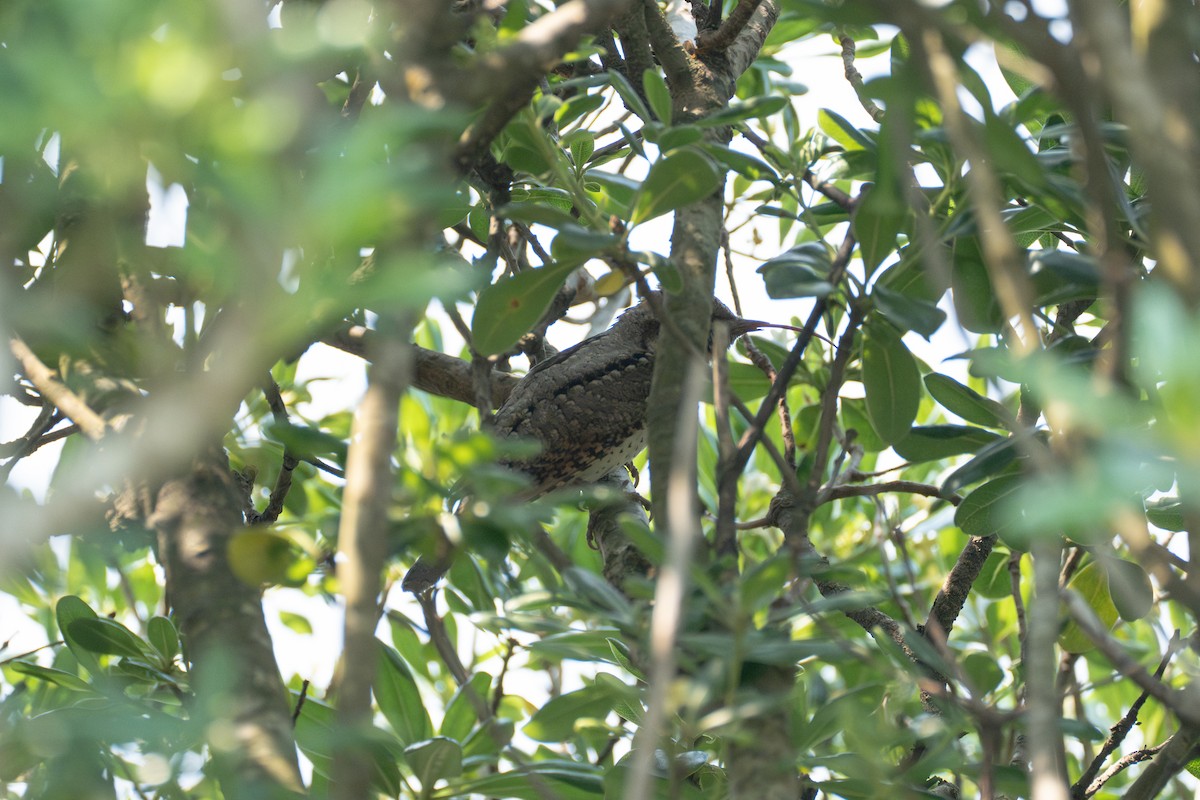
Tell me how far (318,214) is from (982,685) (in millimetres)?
1088

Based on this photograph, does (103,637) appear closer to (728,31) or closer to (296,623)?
(728,31)

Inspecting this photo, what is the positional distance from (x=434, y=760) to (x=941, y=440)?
3.17 feet

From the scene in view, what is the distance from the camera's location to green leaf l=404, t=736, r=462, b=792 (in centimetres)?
138

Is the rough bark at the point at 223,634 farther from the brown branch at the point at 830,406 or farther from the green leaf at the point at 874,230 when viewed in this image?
the green leaf at the point at 874,230

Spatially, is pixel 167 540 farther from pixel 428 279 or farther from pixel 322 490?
pixel 322 490

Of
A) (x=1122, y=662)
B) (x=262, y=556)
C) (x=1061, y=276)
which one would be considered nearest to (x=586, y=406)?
(x=1061, y=276)

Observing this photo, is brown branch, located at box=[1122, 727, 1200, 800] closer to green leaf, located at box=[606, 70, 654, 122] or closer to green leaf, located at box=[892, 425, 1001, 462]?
green leaf, located at box=[892, 425, 1001, 462]

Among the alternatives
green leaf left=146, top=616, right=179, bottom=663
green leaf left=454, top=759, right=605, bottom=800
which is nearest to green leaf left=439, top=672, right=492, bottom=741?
green leaf left=454, top=759, right=605, bottom=800

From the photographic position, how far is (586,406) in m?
3.49

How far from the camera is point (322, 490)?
10.2 feet

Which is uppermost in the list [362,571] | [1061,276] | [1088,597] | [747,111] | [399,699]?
[747,111]

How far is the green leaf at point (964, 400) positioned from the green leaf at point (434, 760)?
92 cm

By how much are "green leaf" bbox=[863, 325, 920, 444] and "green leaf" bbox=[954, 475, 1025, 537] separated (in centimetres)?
18

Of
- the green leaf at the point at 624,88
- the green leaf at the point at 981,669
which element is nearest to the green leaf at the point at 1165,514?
the green leaf at the point at 981,669
